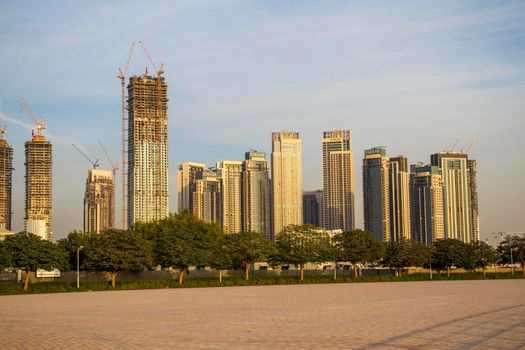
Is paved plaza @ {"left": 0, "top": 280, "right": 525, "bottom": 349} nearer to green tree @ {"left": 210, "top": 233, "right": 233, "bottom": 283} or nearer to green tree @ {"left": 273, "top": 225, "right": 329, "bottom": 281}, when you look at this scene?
green tree @ {"left": 210, "top": 233, "right": 233, "bottom": 283}

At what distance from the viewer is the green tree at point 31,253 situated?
75.8 m

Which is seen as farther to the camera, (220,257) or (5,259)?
(220,257)

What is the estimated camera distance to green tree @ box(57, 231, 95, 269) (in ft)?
309

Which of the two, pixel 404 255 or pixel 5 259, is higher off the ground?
pixel 5 259

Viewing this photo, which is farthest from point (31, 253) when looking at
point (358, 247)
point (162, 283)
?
point (358, 247)

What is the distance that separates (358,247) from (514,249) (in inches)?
1508

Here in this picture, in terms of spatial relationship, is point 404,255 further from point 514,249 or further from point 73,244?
point 73,244

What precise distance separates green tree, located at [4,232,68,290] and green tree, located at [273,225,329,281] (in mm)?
35607

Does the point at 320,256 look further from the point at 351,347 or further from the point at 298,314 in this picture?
the point at 351,347

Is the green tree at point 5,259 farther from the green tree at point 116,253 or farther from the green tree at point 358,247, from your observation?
the green tree at point 358,247

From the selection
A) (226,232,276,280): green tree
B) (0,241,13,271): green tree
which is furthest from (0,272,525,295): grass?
(226,232,276,280): green tree

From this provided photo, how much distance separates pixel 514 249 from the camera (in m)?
126

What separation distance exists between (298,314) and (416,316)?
5697mm

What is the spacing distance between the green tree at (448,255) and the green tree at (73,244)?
5621cm
